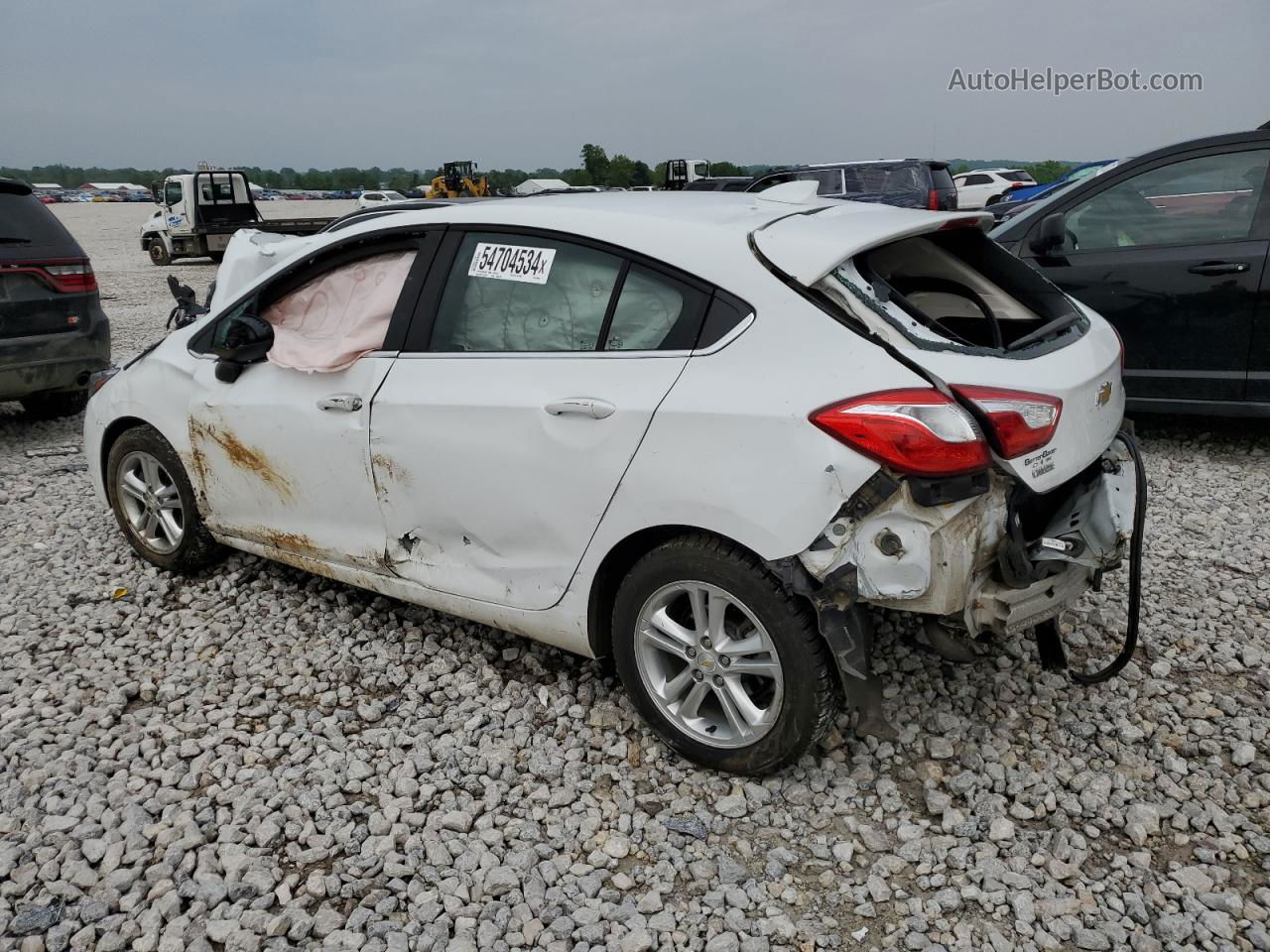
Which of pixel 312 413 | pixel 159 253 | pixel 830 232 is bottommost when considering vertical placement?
pixel 159 253

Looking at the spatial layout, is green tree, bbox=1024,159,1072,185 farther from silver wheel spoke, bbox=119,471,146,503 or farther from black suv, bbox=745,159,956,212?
silver wheel spoke, bbox=119,471,146,503

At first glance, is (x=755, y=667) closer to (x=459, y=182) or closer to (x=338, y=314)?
(x=338, y=314)

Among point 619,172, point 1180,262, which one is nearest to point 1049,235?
point 1180,262

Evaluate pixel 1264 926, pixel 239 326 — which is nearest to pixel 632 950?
pixel 1264 926

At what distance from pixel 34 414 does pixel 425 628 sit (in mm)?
5540

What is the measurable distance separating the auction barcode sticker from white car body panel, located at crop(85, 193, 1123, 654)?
9 centimetres

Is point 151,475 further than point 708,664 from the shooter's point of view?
Yes

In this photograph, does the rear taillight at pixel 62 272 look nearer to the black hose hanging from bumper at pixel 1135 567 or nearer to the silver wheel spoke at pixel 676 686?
the silver wheel spoke at pixel 676 686

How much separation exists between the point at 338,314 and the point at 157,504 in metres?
1.46

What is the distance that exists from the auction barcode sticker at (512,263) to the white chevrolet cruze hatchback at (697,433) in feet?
0.03

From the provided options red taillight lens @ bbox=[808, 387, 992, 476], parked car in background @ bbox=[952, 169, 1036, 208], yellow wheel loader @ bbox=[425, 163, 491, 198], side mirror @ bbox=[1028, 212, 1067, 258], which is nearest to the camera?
red taillight lens @ bbox=[808, 387, 992, 476]

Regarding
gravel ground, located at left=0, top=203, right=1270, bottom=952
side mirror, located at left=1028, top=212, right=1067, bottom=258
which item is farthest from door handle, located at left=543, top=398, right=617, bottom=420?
side mirror, located at left=1028, top=212, right=1067, bottom=258

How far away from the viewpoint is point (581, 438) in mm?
2740

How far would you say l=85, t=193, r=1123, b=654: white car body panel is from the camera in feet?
7.92
